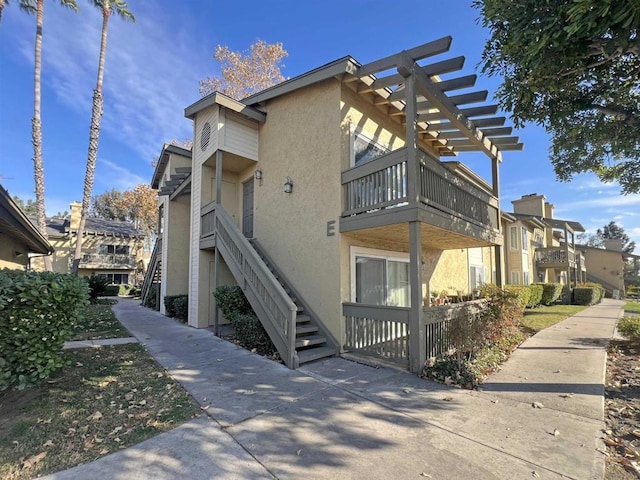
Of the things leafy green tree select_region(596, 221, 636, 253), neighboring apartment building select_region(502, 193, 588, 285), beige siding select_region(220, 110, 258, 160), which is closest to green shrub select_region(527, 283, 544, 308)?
neighboring apartment building select_region(502, 193, 588, 285)

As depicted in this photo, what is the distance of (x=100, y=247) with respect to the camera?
36.1 m

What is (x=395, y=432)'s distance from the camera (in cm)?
394

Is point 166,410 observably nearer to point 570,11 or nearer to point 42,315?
point 42,315

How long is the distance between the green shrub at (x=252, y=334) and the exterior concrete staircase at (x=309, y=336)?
82 centimetres

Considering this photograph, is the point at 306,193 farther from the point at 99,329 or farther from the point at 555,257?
the point at 555,257

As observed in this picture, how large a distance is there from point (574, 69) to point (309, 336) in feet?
23.5

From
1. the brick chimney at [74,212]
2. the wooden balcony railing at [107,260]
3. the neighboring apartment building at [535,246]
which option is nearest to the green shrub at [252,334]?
the neighboring apartment building at [535,246]

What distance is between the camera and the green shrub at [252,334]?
784 centimetres

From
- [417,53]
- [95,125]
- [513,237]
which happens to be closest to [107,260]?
[95,125]

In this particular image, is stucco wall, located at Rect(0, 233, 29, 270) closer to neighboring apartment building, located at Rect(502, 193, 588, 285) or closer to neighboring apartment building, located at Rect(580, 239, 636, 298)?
neighboring apartment building, located at Rect(502, 193, 588, 285)

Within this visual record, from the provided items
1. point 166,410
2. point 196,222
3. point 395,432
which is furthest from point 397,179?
point 196,222

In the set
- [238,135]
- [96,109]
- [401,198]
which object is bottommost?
→ [401,198]

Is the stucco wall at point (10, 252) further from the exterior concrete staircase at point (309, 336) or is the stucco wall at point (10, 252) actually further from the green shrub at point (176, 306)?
the exterior concrete staircase at point (309, 336)

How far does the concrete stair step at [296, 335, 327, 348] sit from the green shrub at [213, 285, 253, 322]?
2132 mm
